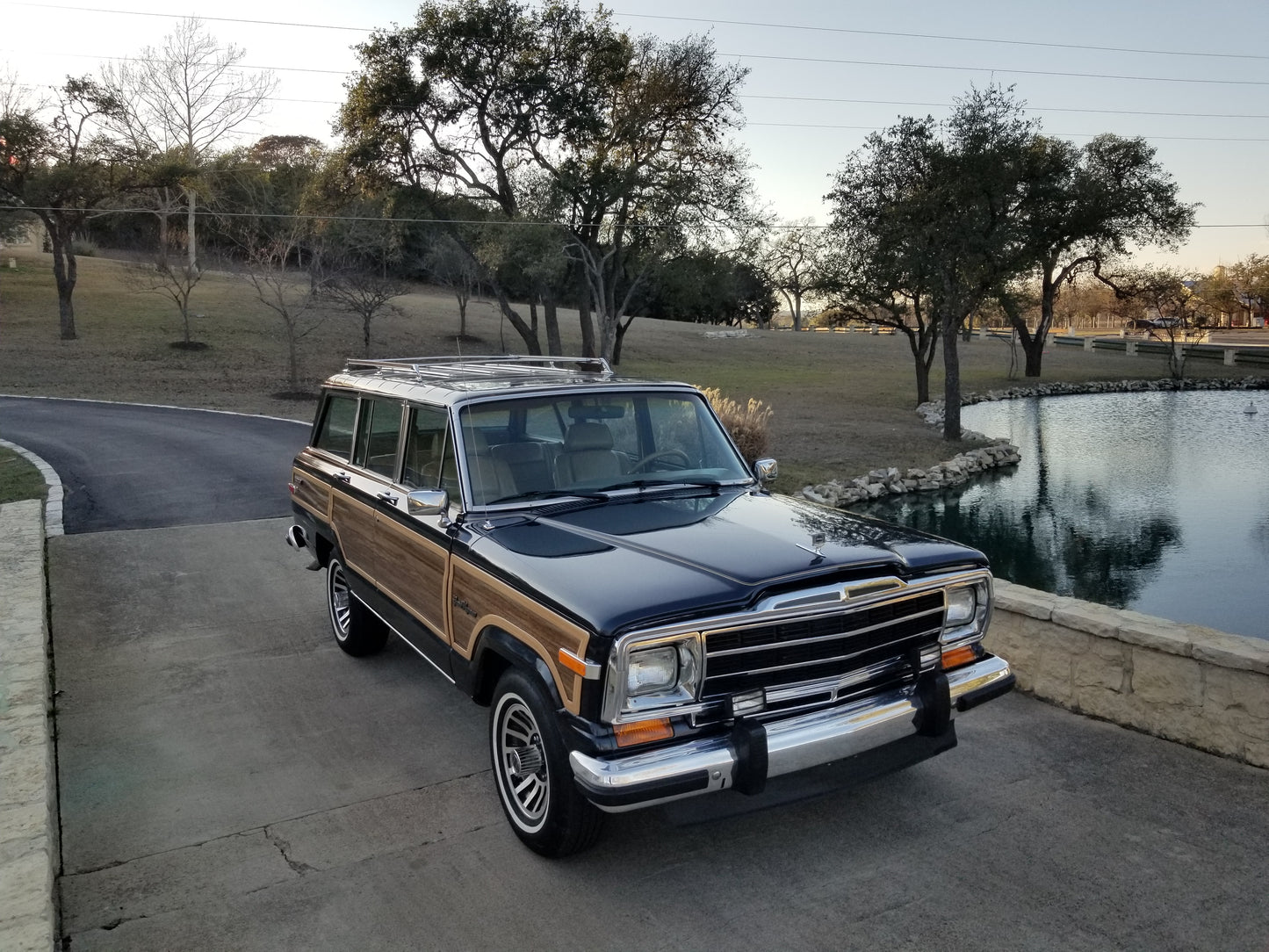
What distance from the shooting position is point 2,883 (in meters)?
3.48

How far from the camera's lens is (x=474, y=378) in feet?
18.1

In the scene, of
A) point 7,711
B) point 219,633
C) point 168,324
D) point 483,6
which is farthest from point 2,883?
point 168,324

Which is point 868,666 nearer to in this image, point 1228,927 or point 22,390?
point 1228,927

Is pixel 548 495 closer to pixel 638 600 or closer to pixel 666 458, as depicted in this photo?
pixel 666 458

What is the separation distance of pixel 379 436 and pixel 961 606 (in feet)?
11.5

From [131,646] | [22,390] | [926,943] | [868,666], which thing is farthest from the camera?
[22,390]

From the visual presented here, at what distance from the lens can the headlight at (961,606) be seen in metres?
4.40

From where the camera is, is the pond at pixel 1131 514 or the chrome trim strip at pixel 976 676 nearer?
the chrome trim strip at pixel 976 676

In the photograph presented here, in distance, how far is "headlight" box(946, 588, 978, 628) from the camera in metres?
4.40

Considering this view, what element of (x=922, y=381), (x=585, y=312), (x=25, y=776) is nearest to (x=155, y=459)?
(x=25, y=776)

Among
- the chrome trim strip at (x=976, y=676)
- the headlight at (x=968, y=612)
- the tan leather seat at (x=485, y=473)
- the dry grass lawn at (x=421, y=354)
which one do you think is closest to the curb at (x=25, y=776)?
the tan leather seat at (x=485, y=473)

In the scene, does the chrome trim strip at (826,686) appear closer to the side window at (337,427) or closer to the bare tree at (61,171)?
the side window at (337,427)

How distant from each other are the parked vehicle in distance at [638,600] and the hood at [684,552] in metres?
0.01

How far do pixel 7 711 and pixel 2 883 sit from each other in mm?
1783
